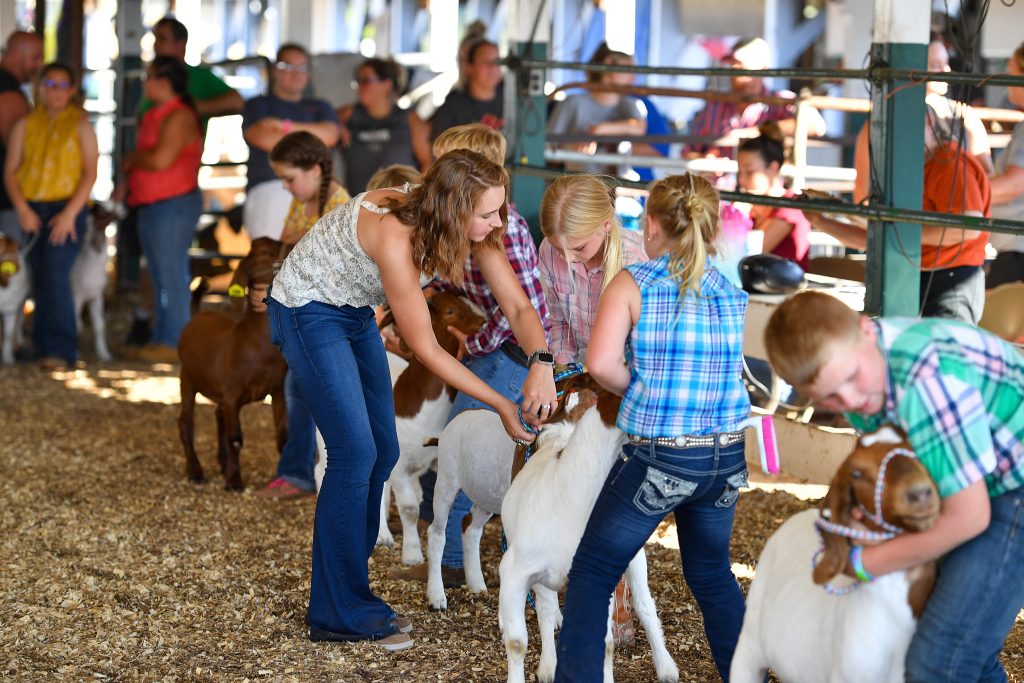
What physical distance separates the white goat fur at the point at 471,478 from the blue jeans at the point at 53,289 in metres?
6.12

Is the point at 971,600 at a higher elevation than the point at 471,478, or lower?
higher

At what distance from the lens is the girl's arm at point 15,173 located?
9641mm

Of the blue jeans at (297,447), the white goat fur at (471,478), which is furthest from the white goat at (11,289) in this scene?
the white goat fur at (471,478)

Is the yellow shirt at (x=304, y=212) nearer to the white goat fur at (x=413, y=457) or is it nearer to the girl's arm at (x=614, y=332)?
the white goat fur at (x=413, y=457)

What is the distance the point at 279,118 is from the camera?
9.59 m

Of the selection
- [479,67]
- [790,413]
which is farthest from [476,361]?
[479,67]

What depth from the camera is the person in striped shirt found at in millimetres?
4016

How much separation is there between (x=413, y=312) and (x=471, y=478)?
862mm

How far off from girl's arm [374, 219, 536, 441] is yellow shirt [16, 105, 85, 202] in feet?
21.5

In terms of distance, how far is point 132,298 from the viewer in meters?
13.1

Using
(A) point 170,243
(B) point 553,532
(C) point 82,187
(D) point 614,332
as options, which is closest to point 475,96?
(A) point 170,243

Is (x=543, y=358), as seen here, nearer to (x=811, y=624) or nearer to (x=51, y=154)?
(x=811, y=624)

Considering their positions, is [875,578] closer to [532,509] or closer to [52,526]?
[532,509]

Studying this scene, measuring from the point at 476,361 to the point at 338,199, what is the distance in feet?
4.75
